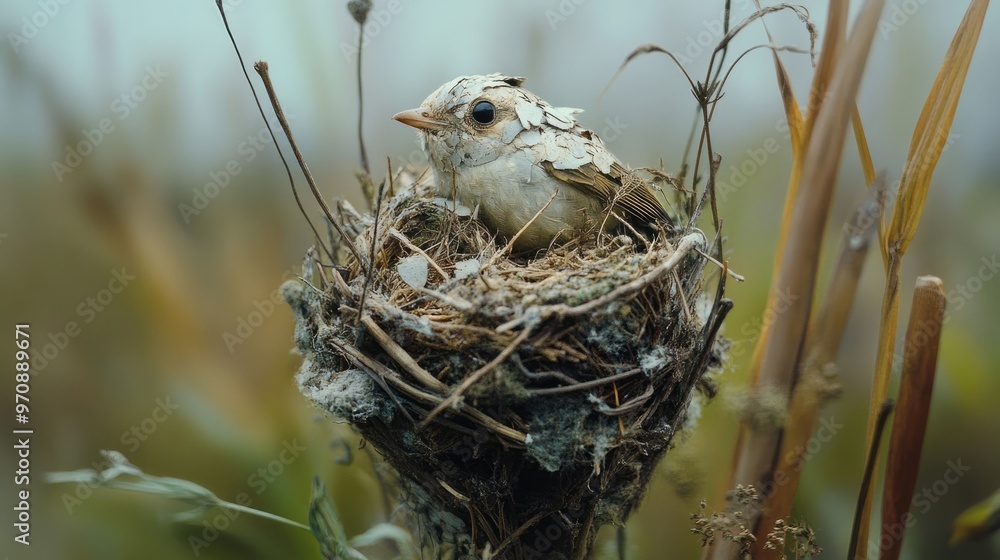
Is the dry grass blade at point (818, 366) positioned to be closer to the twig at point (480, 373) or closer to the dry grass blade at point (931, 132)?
the dry grass blade at point (931, 132)

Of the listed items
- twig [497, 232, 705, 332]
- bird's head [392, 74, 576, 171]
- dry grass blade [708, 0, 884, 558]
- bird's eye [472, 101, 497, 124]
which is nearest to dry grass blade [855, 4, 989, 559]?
dry grass blade [708, 0, 884, 558]

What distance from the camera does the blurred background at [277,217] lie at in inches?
55.2

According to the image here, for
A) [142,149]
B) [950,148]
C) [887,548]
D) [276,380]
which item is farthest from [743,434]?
[142,149]

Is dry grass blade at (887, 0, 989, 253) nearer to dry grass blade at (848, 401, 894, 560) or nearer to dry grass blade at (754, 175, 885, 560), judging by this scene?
dry grass blade at (754, 175, 885, 560)

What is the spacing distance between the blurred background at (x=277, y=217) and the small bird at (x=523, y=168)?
49 cm

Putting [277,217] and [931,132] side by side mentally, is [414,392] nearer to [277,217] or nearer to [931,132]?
[931,132]

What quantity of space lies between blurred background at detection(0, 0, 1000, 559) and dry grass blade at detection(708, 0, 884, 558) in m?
0.24

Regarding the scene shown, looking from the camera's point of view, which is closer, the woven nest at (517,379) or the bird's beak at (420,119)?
the woven nest at (517,379)

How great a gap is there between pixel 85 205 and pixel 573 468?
1279 mm

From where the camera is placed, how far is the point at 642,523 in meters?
1.50

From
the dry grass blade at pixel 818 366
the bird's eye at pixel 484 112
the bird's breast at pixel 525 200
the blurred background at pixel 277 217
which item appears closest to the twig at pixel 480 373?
the bird's breast at pixel 525 200

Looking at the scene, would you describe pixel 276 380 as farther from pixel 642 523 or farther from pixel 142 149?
pixel 642 523

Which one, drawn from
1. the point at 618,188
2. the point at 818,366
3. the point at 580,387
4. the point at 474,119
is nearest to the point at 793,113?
the point at 618,188

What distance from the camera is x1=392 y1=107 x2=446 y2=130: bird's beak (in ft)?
3.62
